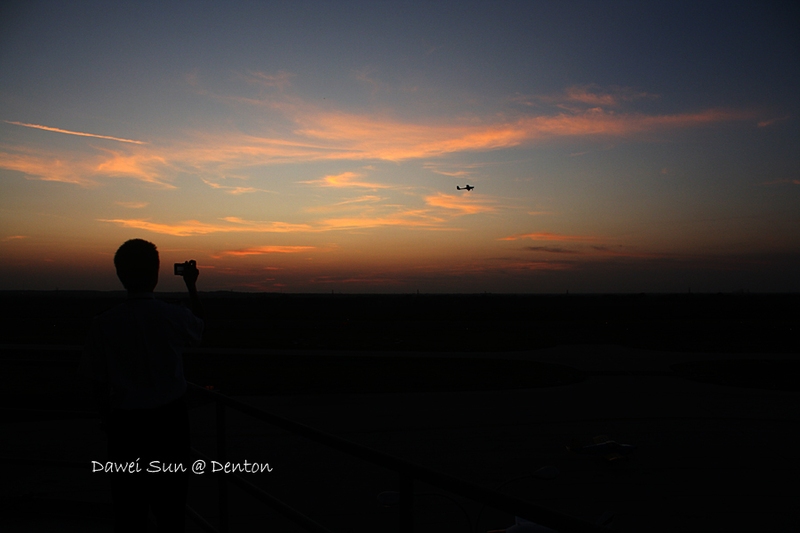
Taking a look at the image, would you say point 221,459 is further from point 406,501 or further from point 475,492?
point 475,492

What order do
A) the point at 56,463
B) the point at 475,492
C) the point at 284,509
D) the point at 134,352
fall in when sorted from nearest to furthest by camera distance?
1. the point at 475,492
2. the point at 284,509
3. the point at 134,352
4. the point at 56,463

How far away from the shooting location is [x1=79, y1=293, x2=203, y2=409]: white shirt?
2.78m

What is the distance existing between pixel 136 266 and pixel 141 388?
2.12 feet

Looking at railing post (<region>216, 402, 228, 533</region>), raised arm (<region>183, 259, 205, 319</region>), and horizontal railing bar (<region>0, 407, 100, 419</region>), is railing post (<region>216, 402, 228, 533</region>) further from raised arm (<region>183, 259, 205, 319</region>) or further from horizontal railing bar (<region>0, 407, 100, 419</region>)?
horizontal railing bar (<region>0, 407, 100, 419</region>)

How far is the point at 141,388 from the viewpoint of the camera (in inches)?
110

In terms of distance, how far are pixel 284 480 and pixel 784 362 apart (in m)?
19.0

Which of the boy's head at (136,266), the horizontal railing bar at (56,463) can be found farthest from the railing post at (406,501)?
the horizontal railing bar at (56,463)

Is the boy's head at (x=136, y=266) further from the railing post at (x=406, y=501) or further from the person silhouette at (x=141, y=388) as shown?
the railing post at (x=406, y=501)

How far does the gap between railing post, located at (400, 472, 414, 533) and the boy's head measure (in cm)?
183

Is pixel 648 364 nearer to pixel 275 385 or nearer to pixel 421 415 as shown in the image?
pixel 421 415

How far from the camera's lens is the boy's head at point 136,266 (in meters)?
2.88

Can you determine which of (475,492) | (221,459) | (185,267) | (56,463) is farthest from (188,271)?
(475,492)

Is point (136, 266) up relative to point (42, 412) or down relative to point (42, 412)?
up

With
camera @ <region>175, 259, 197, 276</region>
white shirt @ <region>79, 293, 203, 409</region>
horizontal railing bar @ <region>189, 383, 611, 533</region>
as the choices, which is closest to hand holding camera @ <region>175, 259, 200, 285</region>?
camera @ <region>175, 259, 197, 276</region>
